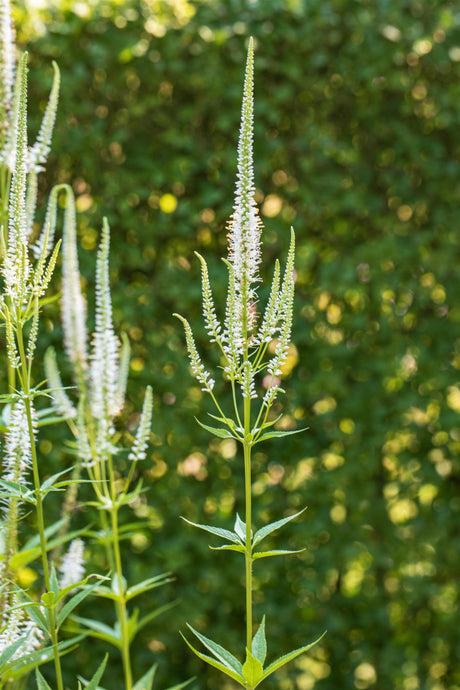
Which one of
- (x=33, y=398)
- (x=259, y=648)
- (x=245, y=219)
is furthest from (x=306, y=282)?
(x=259, y=648)

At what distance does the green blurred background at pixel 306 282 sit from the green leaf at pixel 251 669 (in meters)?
2.04

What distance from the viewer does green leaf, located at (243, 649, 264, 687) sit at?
75.6 inches

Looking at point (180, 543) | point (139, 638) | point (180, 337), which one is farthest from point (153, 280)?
point (139, 638)

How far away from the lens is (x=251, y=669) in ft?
6.35

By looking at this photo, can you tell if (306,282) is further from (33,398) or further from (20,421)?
(20,421)

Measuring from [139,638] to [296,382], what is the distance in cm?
168

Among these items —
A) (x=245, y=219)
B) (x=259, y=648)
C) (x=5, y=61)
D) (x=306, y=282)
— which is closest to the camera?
(x=245, y=219)

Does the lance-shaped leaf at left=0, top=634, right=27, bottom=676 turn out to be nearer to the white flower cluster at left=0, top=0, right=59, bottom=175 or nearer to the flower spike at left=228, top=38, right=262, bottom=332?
the flower spike at left=228, top=38, right=262, bottom=332

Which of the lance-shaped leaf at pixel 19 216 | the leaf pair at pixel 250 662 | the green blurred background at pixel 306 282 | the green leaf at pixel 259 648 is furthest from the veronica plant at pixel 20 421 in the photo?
the green blurred background at pixel 306 282

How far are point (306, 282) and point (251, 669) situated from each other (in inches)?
105

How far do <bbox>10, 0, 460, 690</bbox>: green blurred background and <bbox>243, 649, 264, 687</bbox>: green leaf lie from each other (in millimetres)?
2039

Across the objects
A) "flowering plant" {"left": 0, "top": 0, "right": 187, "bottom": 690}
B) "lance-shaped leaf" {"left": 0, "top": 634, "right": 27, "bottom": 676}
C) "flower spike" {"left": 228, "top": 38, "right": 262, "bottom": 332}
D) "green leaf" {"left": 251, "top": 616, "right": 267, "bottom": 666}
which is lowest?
"green leaf" {"left": 251, "top": 616, "right": 267, "bottom": 666}

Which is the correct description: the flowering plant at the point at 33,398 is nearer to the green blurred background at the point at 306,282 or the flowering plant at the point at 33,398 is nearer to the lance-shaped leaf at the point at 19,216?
the lance-shaped leaf at the point at 19,216

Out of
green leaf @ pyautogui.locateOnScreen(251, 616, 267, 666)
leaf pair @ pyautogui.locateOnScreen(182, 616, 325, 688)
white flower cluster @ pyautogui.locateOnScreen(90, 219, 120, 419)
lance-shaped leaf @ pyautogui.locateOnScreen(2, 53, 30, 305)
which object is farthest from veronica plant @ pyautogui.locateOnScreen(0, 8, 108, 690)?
green leaf @ pyautogui.locateOnScreen(251, 616, 267, 666)
